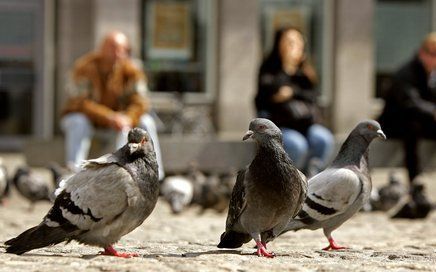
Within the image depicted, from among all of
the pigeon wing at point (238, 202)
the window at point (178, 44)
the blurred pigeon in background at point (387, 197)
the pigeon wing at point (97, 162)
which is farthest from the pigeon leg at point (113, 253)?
the window at point (178, 44)

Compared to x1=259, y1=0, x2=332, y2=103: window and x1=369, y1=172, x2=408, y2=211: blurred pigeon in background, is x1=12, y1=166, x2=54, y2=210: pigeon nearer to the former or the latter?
x1=369, y1=172, x2=408, y2=211: blurred pigeon in background

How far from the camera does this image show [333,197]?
20.7 feet

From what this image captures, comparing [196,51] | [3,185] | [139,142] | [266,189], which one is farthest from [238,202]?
[196,51]

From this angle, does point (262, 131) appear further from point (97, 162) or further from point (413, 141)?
point (413, 141)

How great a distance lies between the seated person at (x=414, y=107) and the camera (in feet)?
38.2

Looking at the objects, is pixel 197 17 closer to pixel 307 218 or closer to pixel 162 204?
pixel 162 204

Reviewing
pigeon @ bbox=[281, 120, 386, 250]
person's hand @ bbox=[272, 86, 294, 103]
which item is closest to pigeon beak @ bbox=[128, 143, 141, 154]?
pigeon @ bbox=[281, 120, 386, 250]

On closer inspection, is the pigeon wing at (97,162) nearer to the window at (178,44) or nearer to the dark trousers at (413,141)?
the dark trousers at (413,141)

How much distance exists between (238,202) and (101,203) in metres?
0.80

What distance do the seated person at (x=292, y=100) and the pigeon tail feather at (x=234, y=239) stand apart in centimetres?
443

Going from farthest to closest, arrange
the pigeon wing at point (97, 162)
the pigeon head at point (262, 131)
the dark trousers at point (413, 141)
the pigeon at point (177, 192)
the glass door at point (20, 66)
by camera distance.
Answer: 1. the glass door at point (20, 66)
2. the dark trousers at point (413, 141)
3. the pigeon at point (177, 192)
4. the pigeon head at point (262, 131)
5. the pigeon wing at point (97, 162)

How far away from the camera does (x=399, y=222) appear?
10039 millimetres

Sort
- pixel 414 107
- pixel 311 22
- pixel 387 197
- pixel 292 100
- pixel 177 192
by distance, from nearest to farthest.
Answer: pixel 292 100 < pixel 177 192 < pixel 387 197 < pixel 414 107 < pixel 311 22

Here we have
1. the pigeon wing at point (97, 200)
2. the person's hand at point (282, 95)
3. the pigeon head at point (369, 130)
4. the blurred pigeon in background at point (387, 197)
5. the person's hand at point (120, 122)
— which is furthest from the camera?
the blurred pigeon in background at point (387, 197)
